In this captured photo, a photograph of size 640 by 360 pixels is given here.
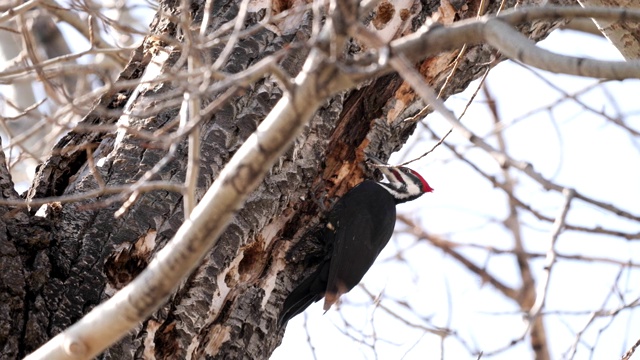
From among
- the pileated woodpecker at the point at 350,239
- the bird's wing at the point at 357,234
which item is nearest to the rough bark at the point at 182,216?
the pileated woodpecker at the point at 350,239

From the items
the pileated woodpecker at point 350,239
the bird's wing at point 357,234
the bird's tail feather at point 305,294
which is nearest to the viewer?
the bird's tail feather at point 305,294

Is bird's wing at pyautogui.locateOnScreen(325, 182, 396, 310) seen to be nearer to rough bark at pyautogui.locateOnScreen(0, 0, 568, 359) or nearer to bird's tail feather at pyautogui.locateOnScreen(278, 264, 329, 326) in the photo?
bird's tail feather at pyautogui.locateOnScreen(278, 264, 329, 326)

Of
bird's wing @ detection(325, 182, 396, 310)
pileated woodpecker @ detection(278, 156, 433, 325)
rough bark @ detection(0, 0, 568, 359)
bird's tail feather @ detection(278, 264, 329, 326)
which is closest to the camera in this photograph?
rough bark @ detection(0, 0, 568, 359)

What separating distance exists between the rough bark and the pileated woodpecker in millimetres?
175

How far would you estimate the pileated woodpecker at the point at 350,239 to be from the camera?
4.06m

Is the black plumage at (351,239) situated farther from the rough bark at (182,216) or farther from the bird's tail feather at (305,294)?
the rough bark at (182,216)

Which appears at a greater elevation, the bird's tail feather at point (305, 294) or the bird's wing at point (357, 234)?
the bird's wing at point (357, 234)

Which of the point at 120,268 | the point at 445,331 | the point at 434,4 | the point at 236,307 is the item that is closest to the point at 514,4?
the point at 434,4

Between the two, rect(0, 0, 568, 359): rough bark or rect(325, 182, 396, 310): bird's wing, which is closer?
rect(0, 0, 568, 359): rough bark

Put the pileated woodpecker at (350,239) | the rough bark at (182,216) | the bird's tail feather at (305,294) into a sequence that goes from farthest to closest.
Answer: the pileated woodpecker at (350,239) → the bird's tail feather at (305,294) → the rough bark at (182,216)

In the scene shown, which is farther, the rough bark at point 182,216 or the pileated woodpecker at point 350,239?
the pileated woodpecker at point 350,239

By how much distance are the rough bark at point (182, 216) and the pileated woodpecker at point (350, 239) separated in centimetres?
17

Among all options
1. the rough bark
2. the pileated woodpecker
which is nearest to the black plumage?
the pileated woodpecker

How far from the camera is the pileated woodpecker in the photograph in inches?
160
